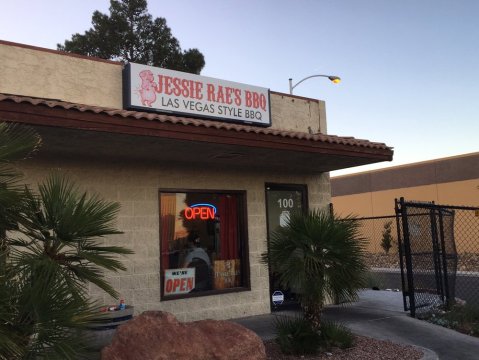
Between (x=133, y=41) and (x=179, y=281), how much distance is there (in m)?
28.2

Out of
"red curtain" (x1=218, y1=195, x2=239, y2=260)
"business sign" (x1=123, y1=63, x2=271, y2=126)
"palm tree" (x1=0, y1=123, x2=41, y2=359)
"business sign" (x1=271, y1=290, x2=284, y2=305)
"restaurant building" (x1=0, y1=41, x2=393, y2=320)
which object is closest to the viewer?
"palm tree" (x1=0, y1=123, x2=41, y2=359)

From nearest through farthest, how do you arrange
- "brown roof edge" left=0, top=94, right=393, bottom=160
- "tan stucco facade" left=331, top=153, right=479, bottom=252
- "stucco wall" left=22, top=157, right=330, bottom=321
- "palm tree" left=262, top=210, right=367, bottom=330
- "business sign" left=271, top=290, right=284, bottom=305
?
"brown roof edge" left=0, top=94, right=393, bottom=160, "palm tree" left=262, top=210, right=367, bottom=330, "stucco wall" left=22, top=157, right=330, bottom=321, "business sign" left=271, top=290, right=284, bottom=305, "tan stucco facade" left=331, top=153, right=479, bottom=252

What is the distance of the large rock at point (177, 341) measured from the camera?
5.00 m

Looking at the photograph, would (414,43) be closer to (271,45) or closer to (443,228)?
(271,45)

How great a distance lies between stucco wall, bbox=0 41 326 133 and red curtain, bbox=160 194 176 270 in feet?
6.23

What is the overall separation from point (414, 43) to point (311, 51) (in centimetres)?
318

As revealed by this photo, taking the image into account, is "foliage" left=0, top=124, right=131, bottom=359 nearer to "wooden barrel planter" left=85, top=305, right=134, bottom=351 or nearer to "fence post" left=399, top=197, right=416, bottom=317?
"wooden barrel planter" left=85, top=305, right=134, bottom=351

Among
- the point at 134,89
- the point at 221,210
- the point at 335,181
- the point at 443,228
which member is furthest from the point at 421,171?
the point at 134,89

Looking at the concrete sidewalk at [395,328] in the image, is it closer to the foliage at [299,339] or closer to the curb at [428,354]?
the curb at [428,354]

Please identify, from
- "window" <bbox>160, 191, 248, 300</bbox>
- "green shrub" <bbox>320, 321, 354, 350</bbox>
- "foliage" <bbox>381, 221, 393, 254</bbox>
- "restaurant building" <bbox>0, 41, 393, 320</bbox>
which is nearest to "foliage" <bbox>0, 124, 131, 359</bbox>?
"restaurant building" <bbox>0, 41, 393, 320</bbox>

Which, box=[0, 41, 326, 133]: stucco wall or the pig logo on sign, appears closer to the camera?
box=[0, 41, 326, 133]: stucco wall

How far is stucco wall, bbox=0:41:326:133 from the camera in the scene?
753 centimetres

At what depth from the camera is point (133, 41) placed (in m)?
33.9

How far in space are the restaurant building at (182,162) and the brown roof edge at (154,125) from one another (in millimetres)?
17
